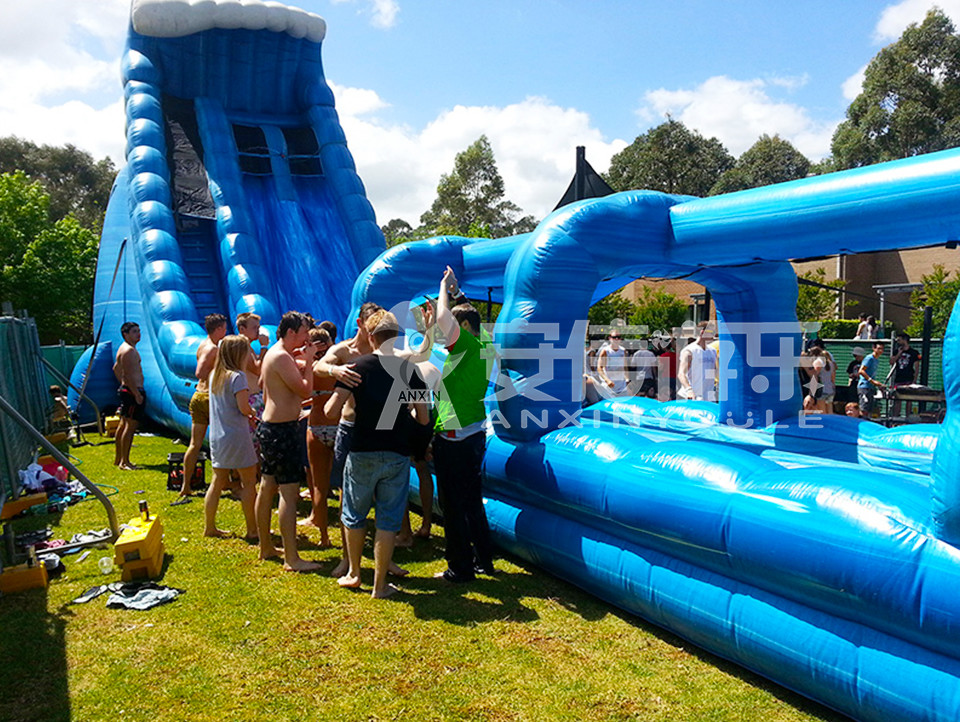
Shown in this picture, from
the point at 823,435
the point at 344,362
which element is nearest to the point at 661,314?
the point at 823,435

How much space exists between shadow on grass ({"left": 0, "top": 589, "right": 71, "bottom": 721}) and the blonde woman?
121 cm

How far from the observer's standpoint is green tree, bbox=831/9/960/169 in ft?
96.2

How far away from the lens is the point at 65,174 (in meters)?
38.8

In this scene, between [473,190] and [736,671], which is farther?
[473,190]

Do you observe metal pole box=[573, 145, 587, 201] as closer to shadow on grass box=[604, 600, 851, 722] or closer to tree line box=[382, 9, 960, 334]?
shadow on grass box=[604, 600, 851, 722]

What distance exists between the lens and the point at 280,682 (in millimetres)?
2932

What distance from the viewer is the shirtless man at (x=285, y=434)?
4.21 m

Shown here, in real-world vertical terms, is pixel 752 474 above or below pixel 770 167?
below

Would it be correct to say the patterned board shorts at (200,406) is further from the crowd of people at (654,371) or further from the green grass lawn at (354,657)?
the crowd of people at (654,371)

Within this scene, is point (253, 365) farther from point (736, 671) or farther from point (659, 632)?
point (736, 671)

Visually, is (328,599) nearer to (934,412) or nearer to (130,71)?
(934,412)

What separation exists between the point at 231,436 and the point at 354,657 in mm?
2146

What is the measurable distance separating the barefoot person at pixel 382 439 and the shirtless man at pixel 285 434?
0.54 meters

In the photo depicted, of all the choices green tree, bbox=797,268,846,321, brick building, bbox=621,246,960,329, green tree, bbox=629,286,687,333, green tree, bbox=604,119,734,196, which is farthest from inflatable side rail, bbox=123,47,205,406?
green tree, bbox=604,119,734,196
